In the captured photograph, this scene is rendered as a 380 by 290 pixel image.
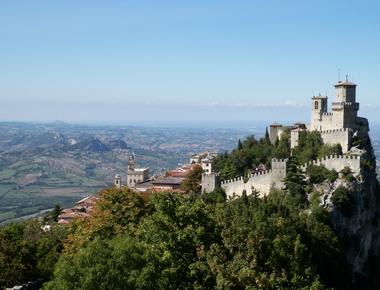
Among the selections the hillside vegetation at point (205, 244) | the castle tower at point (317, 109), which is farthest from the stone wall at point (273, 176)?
the castle tower at point (317, 109)

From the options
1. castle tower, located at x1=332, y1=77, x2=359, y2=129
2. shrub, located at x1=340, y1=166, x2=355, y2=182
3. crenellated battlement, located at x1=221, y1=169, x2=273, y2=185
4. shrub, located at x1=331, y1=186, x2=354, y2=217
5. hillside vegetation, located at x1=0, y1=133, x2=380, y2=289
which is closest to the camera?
hillside vegetation, located at x1=0, y1=133, x2=380, y2=289

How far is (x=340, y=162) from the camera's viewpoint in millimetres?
53625

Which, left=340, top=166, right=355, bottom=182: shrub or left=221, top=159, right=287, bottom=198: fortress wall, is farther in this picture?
left=221, top=159, right=287, bottom=198: fortress wall

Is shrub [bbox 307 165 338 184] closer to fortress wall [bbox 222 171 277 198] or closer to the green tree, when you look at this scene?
fortress wall [bbox 222 171 277 198]

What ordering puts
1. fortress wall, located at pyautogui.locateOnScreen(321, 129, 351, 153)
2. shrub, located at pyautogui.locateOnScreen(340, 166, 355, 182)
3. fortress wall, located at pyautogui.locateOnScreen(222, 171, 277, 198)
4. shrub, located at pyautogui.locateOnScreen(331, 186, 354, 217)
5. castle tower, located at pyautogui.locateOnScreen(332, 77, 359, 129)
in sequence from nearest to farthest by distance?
shrub, located at pyautogui.locateOnScreen(331, 186, 354, 217) → shrub, located at pyautogui.locateOnScreen(340, 166, 355, 182) → fortress wall, located at pyautogui.locateOnScreen(222, 171, 277, 198) → fortress wall, located at pyautogui.locateOnScreen(321, 129, 351, 153) → castle tower, located at pyautogui.locateOnScreen(332, 77, 359, 129)

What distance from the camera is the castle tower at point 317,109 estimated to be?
6261cm

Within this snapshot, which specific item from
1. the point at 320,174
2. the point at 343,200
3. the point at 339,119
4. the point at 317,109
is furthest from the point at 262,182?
the point at 317,109

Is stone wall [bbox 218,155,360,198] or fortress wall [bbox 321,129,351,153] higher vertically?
fortress wall [bbox 321,129,351,153]

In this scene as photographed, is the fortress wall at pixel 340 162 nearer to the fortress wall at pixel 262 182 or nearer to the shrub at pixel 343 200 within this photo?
the shrub at pixel 343 200

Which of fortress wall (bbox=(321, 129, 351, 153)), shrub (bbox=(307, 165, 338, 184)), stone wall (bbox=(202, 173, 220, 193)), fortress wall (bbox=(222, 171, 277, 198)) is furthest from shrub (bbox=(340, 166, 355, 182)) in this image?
stone wall (bbox=(202, 173, 220, 193))

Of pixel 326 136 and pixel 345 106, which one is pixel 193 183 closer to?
pixel 326 136

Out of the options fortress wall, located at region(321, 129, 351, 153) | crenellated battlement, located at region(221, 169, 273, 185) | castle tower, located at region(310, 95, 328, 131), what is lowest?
crenellated battlement, located at region(221, 169, 273, 185)

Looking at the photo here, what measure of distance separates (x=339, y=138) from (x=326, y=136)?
1563 millimetres

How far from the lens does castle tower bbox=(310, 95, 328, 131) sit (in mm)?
62612
